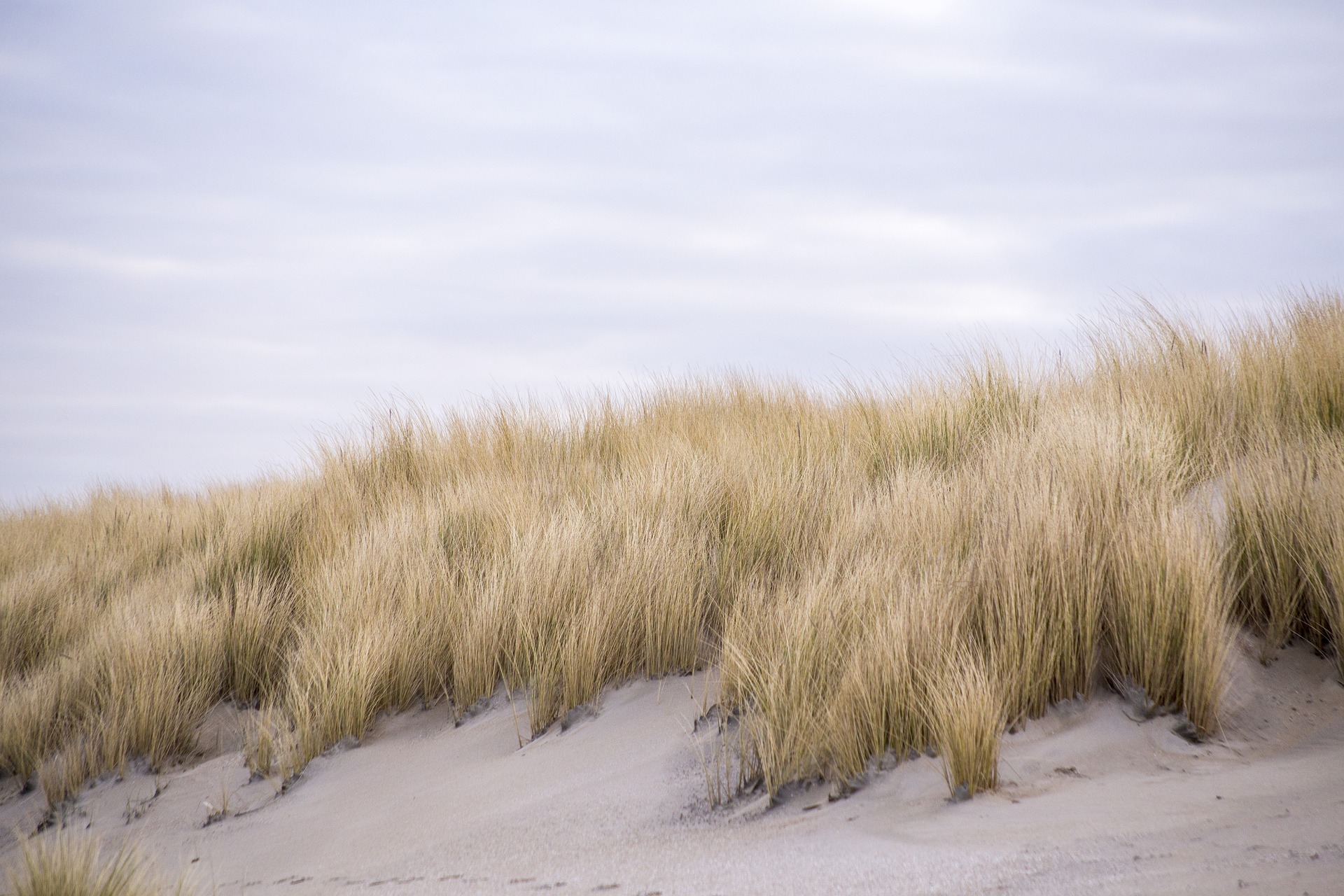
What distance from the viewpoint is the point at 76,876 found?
1.80 m

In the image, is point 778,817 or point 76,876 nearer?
point 76,876

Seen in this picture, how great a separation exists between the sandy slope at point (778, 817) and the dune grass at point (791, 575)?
0.12 meters

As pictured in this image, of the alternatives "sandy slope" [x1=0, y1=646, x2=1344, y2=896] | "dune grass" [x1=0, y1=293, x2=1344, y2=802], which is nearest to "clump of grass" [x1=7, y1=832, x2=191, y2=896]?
"sandy slope" [x1=0, y1=646, x2=1344, y2=896]

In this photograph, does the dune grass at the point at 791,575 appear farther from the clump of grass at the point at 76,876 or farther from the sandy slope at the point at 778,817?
the clump of grass at the point at 76,876

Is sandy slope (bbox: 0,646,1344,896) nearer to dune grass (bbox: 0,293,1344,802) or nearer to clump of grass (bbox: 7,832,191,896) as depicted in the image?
dune grass (bbox: 0,293,1344,802)

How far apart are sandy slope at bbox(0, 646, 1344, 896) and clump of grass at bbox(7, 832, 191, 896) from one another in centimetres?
33

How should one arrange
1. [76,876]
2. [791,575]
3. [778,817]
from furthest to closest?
[791,575] < [778,817] < [76,876]

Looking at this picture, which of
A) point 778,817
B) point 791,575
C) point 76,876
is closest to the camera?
point 76,876

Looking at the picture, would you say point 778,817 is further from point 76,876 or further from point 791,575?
point 76,876

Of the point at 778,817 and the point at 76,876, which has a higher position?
the point at 76,876

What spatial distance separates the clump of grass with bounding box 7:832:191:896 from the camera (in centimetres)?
180

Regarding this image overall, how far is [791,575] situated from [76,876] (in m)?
2.39

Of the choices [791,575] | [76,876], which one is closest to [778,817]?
[791,575]

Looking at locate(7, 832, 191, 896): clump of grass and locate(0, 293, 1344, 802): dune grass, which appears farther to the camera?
locate(0, 293, 1344, 802): dune grass
